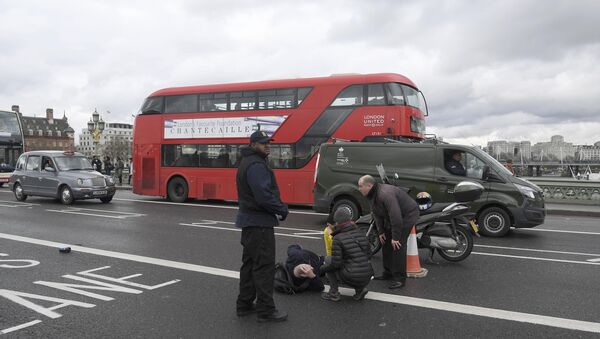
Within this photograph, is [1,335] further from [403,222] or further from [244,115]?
[244,115]

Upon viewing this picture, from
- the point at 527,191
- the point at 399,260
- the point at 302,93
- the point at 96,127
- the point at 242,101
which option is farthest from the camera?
the point at 96,127

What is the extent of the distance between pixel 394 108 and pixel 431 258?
6748 millimetres

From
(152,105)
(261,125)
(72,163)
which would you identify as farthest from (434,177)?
(72,163)

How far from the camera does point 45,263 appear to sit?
22.8 ft

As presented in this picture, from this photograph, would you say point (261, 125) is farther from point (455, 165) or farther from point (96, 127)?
point (96, 127)

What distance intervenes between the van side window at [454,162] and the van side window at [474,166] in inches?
4.2

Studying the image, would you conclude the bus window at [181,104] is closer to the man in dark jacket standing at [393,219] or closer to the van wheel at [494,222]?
the van wheel at [494,222]

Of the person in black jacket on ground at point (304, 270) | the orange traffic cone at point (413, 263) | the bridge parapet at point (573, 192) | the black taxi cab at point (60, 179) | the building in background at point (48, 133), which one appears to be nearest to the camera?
the person in black jacket on ground at point (304, 270)

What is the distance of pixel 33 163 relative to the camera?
1703 centimetres

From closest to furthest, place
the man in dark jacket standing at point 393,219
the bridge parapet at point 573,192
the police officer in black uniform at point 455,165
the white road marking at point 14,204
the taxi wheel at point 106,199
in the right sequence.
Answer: the man in dark jacket standing at point 393,219
the police officer in black uniform at point 455,165
the white road marking at point 14,204
the taxi wheel at point 106,199
the bridge parapet at point 573,192

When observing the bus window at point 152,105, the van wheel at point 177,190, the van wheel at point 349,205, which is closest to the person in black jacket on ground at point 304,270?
the van wheel at point 349,205

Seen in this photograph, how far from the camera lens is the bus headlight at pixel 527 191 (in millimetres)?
9555

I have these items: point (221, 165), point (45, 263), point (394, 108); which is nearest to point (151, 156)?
point (221, 165)

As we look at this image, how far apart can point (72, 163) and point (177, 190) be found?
3904 millimetres
